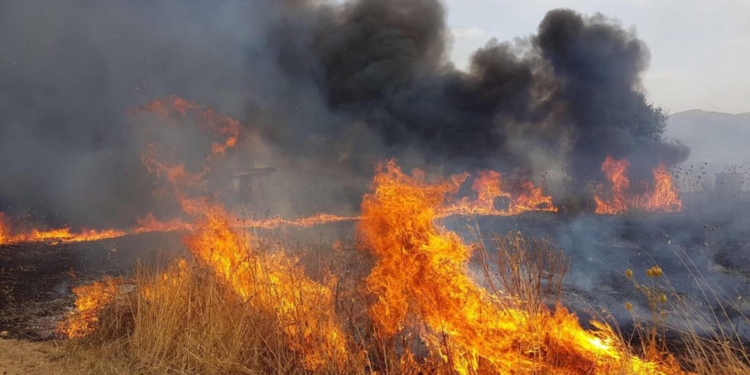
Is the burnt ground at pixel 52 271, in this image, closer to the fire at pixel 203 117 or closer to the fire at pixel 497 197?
the fire at pixel 203 117

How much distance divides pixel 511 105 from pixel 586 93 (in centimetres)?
351

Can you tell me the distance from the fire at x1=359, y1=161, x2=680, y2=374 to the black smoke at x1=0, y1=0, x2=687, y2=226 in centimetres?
1339

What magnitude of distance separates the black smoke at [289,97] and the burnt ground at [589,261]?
4.03 metres

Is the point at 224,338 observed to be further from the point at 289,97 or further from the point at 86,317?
the point at 289,97

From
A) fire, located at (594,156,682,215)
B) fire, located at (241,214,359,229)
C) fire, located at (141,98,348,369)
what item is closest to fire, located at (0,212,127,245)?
fire, located at (241,214,359,229)

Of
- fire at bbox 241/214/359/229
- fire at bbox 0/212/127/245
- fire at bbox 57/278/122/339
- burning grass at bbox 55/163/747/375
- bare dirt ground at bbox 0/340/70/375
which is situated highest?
burning grass at bbox 55/163/747/375

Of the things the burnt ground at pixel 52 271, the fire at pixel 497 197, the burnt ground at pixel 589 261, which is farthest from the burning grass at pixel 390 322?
the fire at pixel 497 197

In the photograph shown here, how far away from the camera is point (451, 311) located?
14.9 feet

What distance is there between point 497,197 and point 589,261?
35.9 ft

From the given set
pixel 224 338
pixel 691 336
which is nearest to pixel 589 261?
pixel 691 336

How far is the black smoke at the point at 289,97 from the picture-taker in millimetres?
15562

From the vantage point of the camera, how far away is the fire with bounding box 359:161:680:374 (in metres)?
4.09

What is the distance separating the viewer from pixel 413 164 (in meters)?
20.0

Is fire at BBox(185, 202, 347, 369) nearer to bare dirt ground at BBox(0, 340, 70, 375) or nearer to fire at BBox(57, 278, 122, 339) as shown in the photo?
fire at BBox(57, 278, 122, 339)
